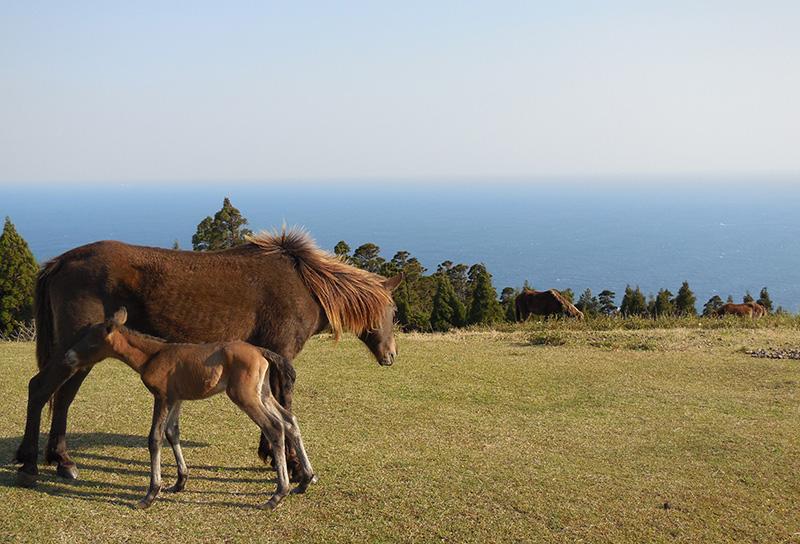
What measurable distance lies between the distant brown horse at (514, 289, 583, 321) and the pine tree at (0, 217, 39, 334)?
1595 cm

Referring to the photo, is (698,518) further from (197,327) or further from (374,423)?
(197,327)

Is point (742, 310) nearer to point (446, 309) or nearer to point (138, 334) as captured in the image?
point (446, 309)

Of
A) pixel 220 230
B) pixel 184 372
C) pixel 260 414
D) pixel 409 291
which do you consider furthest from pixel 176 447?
pixel 409 291

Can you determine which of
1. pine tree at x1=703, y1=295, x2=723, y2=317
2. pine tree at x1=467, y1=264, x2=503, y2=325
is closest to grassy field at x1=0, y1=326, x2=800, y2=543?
pine tree at x1=703, y1=295, x2=723, y2=317

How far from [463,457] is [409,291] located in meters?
24.3

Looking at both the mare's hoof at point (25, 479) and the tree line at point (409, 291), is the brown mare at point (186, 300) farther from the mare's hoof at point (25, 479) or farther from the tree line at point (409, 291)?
the tree line at point (409, 291)

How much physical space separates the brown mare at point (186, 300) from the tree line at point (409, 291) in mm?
9903

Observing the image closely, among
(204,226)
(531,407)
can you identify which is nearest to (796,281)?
(204,226)

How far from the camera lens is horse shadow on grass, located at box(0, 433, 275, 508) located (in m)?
5.66

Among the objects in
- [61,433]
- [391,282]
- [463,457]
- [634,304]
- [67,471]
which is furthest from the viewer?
[634,304]

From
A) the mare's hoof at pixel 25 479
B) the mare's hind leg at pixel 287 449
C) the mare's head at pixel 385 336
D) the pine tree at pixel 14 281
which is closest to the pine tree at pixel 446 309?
the pine tree at pixel 14 281

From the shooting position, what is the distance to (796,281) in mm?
123250

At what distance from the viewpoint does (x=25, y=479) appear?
18.8ft

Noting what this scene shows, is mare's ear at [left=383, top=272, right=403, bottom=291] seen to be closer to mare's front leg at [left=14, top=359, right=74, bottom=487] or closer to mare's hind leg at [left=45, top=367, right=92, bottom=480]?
mare's hind leg at [left=45, top=367, right=92, bottom=480]
